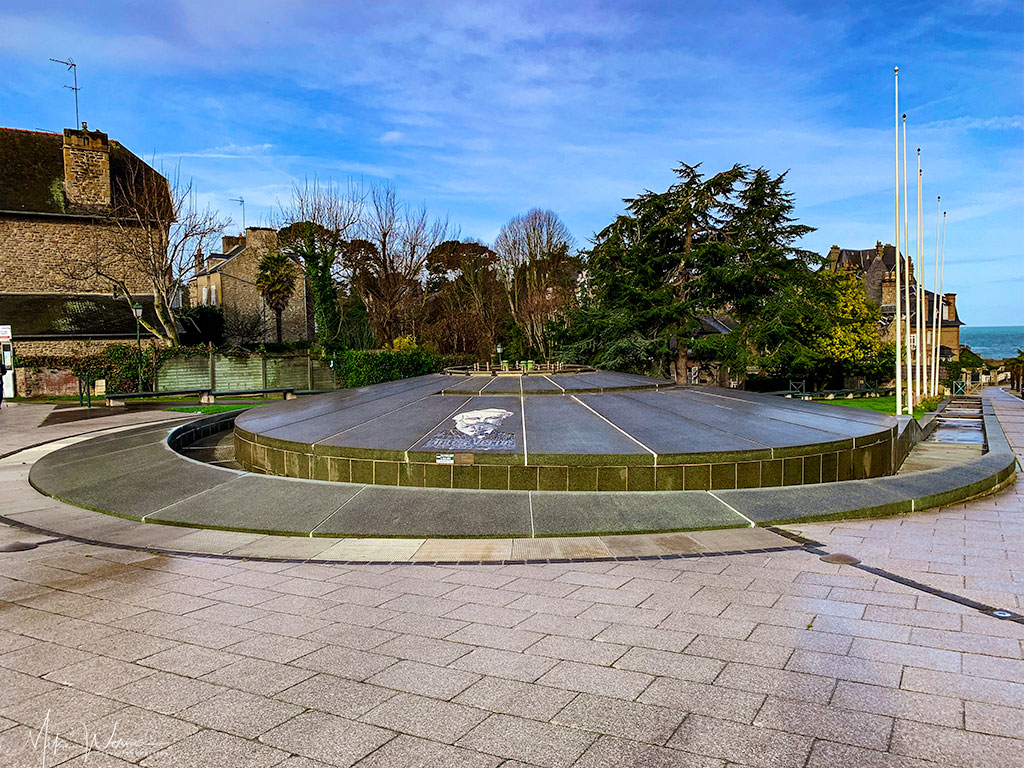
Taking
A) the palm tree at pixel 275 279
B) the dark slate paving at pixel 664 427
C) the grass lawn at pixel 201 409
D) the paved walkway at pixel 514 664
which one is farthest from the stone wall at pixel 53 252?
the paved walkway at pixel 514 664

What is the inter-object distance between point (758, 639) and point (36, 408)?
82.5 ft

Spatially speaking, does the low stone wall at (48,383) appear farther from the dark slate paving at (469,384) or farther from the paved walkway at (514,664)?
the paved walkway at (514,664)

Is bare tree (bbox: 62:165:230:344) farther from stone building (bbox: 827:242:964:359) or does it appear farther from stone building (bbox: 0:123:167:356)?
stone building (bbox: 827:242:964:359)

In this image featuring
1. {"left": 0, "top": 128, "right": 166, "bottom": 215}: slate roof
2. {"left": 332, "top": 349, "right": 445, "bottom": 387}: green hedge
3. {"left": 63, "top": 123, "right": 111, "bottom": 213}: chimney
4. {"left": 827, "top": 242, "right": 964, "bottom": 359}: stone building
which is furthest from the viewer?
{"left": 827, "top": 242, "right": 964, "bottom": 359}: stone building

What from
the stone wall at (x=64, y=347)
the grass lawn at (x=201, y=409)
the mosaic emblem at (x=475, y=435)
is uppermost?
the stone wall at (x=64, y=347)

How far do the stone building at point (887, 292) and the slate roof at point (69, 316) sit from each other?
1563 inches

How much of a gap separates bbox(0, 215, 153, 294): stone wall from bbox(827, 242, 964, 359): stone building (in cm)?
4086

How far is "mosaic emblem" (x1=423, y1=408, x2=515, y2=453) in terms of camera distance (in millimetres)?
8211

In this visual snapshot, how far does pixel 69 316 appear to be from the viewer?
29.7 meters

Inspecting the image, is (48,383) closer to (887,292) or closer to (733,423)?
(733,423)

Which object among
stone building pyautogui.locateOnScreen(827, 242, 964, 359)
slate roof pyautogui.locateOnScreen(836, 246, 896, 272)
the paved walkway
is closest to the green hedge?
the paved walkway

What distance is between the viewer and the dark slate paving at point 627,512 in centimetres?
668

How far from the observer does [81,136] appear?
3244 centimetres

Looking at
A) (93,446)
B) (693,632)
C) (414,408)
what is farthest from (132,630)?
(93,446)
